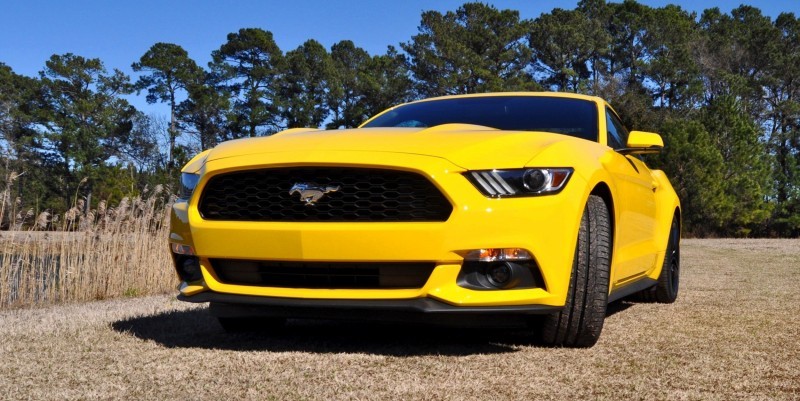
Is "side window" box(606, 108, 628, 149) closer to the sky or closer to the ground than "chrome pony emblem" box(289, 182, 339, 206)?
closer to the sky

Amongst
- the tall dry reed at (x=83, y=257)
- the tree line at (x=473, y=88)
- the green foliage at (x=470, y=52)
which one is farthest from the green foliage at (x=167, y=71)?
the tall dry reed at (x=83, y=257)

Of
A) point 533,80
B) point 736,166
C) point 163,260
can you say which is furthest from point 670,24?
point 163,260

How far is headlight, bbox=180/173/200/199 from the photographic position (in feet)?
11.6

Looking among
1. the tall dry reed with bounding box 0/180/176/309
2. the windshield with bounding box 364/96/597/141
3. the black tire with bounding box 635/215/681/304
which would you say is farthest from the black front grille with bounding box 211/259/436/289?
the tall dry reed with bounding box 0/180/176/309

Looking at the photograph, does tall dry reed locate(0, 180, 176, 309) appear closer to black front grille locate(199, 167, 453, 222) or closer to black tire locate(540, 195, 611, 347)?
black front grille locate(199, 167, 453, 222)

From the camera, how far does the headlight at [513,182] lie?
2996 mm

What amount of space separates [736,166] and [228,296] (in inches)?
1356

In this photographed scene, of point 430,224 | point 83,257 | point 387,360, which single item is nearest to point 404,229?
point 430,224

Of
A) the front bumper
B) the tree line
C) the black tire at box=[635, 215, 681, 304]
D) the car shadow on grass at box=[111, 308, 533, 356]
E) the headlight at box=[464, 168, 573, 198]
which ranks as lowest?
the car shadow on grass at box=[111, 308, 533, 356]

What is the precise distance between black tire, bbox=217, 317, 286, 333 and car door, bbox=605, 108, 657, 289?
1747 mm

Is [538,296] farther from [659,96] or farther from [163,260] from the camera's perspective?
[659,96]

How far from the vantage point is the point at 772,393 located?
8.66 feet

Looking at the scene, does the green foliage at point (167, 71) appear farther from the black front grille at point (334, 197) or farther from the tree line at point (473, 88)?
the black front grille at point (334, 197)

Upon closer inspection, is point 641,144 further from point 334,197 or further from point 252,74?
point 252,74
